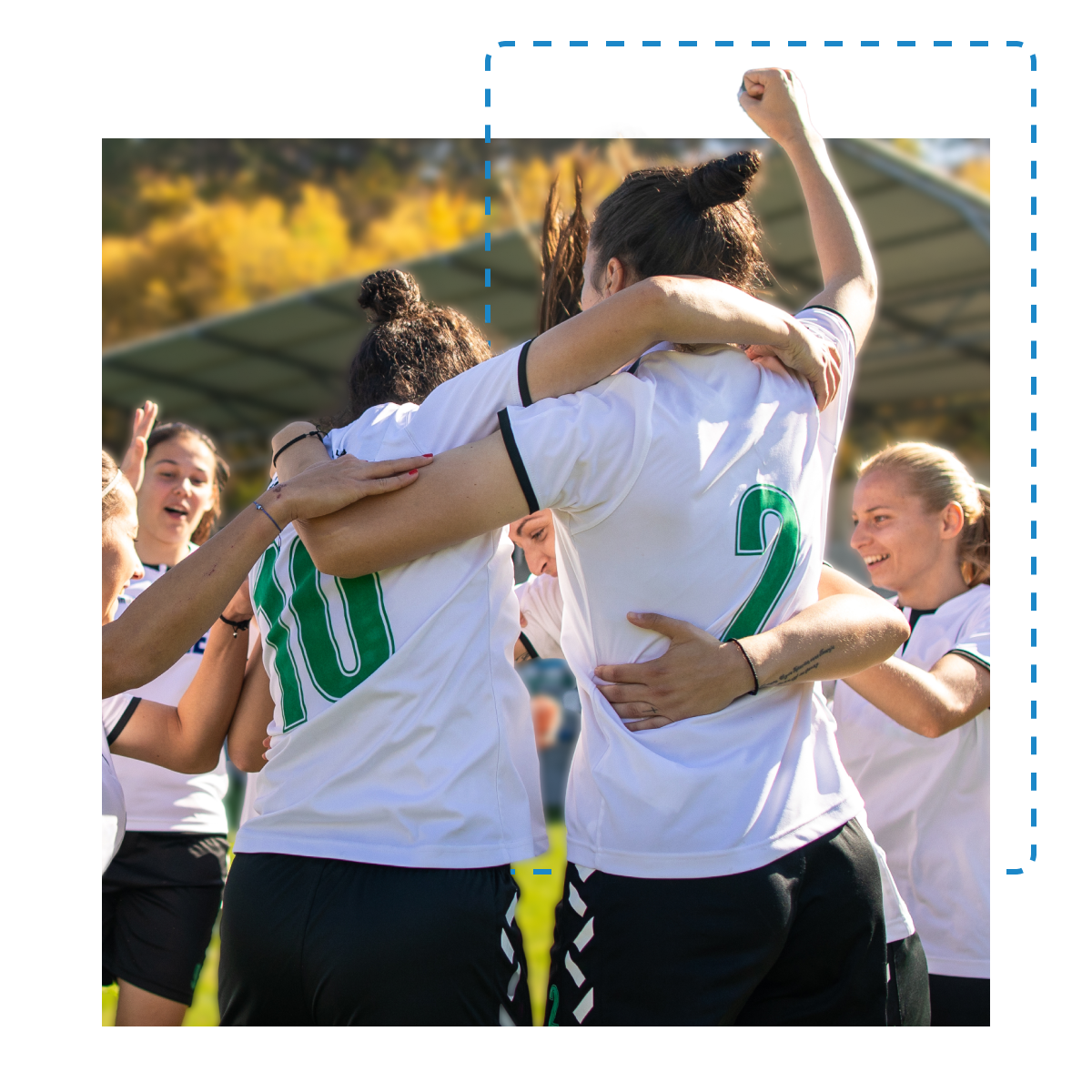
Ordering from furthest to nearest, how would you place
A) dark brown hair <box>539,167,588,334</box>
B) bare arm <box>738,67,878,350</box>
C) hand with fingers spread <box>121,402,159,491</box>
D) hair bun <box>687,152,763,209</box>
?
hand with fingers spread <box>121,402,159,491</box> < dark brown hair <box>539,167,588,334</box> < bare arm <box>738,67,878,350</box> < hair bun <box>687,152,763,209</box>

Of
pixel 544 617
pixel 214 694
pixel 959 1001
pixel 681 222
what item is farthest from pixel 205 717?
pixel 959 1001

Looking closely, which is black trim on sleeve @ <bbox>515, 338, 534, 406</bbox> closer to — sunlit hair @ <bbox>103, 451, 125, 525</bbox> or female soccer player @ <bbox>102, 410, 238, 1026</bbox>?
sunlit hair @ <bbox>103, 451, 125, 525</bbox>

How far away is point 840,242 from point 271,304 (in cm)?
893

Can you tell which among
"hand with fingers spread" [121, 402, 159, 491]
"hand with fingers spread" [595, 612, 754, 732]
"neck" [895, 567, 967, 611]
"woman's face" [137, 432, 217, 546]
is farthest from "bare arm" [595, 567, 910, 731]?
"woman's face" [137, 432, 217, 546]

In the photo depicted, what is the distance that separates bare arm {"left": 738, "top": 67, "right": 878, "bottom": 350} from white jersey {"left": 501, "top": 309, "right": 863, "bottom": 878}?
362 mm

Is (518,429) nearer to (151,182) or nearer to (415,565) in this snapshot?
(415,565)

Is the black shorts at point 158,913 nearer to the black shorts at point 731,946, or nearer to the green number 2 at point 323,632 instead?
the green number 2 at point 323,632

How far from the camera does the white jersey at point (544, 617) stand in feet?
8.13

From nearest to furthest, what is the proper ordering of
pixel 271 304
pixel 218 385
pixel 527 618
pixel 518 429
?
1. pixel 518 429
2. pixel 527 618
3. pixel 271 304
4. pixel 218 385

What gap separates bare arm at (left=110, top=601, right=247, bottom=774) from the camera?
2451 millimetres

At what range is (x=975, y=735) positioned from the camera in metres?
2.98

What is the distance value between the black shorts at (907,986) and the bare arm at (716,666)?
59 centimetres

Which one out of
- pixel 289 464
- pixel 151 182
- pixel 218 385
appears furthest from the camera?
pixel 151 182
